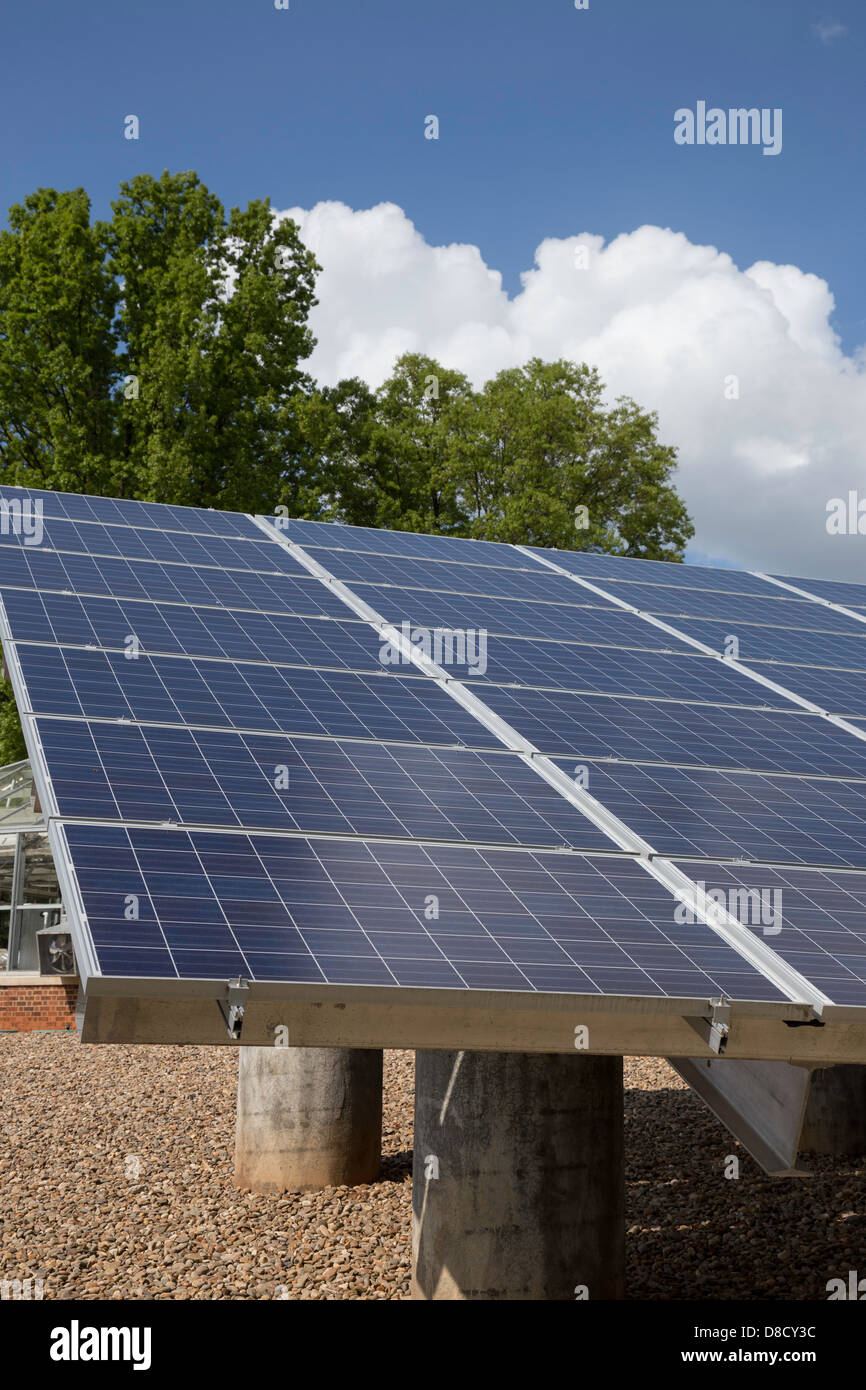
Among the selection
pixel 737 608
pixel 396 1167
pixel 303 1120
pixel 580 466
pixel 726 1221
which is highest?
pixel 580 466

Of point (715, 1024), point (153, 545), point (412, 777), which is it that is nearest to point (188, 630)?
point (412, 777)

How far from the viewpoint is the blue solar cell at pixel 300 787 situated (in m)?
8.12

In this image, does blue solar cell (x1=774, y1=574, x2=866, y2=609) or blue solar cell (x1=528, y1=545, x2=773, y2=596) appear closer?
blue solar cell (x1=528, y1=545, x2=773, y2=596)

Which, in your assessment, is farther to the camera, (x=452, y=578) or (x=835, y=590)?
(x=835, y=590)

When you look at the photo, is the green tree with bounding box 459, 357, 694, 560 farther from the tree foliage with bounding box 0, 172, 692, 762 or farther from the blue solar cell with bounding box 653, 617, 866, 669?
the blue solar cell with bounding box 653, 617, 866, 669

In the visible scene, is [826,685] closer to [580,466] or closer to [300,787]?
[300,787]

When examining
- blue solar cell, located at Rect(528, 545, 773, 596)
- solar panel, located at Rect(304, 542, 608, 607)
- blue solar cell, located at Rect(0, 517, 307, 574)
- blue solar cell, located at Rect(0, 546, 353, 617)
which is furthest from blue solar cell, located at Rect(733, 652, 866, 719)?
blue solar cell, located at Rect(0, 517, 307, 574)

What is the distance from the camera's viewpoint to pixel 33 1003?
28281mm

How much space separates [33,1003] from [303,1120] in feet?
49.1

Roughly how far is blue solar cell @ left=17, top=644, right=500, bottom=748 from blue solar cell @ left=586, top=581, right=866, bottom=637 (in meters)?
6.98

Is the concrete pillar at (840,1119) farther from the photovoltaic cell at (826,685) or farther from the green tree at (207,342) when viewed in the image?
the green tree at (207,342)

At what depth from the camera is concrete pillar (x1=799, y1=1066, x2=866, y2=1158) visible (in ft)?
54.4

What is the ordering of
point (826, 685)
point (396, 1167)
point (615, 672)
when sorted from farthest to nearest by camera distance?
point (396, 1167) < point (826, 685) < point (615, 672)
